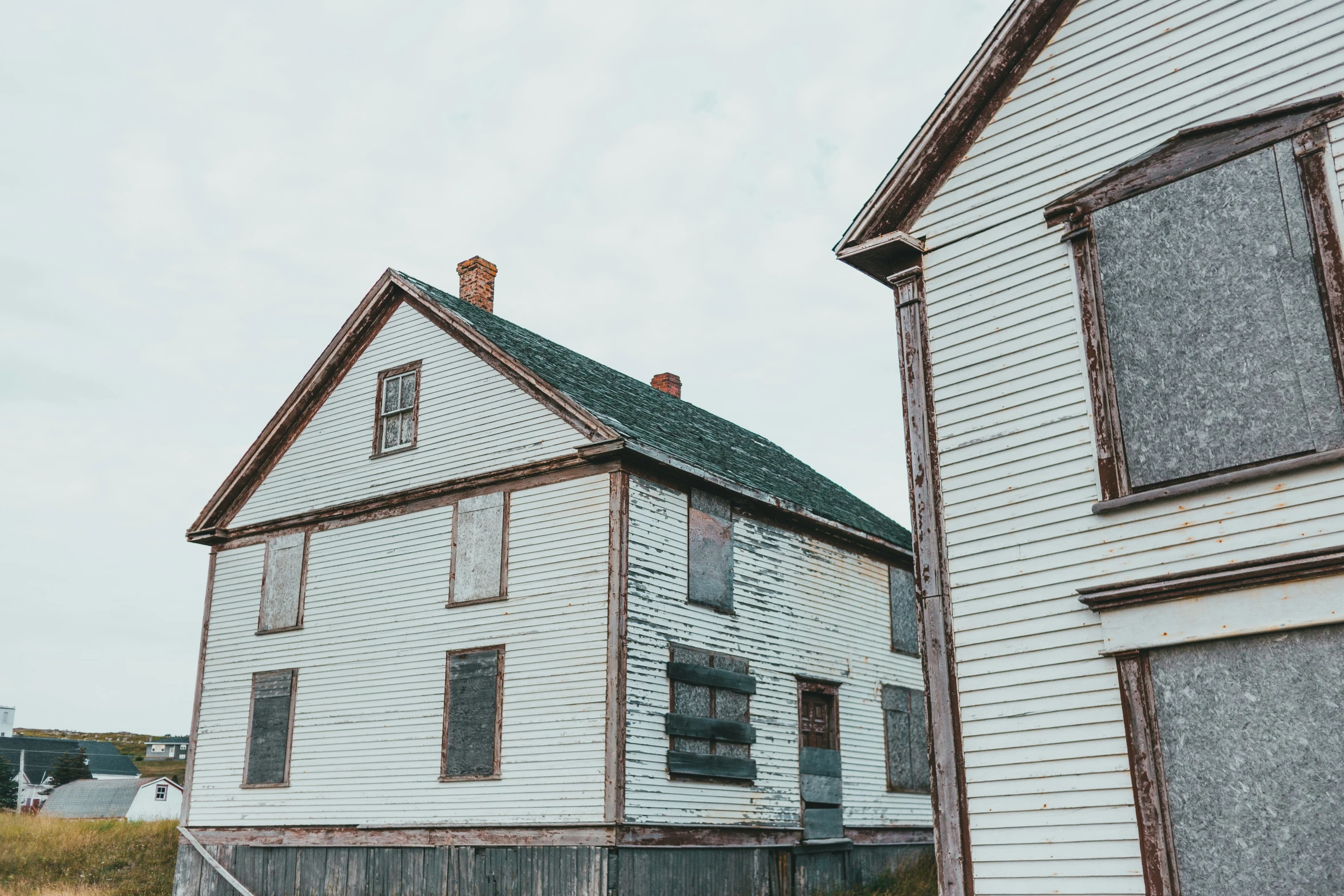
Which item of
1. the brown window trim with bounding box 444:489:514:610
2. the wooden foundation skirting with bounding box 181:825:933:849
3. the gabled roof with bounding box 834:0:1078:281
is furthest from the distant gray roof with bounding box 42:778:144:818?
the gabled roof with bounding box 834:0:1078:281

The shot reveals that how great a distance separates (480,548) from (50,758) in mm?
75128

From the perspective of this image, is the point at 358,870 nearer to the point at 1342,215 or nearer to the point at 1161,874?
the point at 1161,874

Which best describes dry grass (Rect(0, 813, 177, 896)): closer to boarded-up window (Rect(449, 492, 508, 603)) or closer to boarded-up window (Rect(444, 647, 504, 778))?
boarded-up window (Rect(444, 647, 504, 778))

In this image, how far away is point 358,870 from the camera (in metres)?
17.2

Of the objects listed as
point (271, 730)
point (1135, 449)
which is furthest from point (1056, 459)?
point (271, 730)

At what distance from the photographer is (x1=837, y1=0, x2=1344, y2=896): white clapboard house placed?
7.64 metres

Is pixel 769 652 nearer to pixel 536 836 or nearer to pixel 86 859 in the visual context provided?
pixel 536 836

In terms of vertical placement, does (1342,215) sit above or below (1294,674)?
above

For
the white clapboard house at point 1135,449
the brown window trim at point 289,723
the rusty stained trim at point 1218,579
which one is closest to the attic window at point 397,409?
the brown window trim at point 289,723

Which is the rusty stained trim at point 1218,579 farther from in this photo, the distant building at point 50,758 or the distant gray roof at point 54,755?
the distant gray roof at point 54,755

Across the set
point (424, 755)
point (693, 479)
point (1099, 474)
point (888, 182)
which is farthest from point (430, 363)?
point (1099, 474)

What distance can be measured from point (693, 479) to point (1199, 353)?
9.99 m

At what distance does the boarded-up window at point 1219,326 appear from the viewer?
7879 mm

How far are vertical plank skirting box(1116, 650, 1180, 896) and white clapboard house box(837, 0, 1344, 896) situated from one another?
0.6 inches
